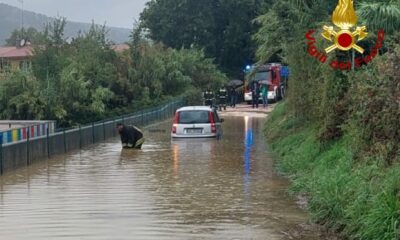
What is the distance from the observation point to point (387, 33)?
17.5m

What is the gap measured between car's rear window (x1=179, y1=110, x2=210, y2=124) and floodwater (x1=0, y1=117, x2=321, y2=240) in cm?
279

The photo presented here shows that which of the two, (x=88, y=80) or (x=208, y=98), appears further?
(x=208, y=98)

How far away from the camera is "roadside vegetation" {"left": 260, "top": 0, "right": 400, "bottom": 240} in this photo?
9.52 metres

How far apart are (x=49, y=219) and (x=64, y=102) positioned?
3044cm

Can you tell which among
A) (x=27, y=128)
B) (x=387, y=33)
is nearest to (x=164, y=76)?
(x=27, y=128)

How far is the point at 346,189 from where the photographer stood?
35.2 feet

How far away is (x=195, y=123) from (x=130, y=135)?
2.48 metres

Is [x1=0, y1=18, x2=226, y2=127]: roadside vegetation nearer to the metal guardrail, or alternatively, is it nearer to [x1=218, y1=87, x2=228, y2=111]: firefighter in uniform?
[x1=218, y1=87, x2=228, y2=111]: firefighter in uniform

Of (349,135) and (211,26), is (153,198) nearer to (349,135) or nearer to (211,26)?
(349,135)

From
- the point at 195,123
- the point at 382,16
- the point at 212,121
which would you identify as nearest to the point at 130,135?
the point at 195,123

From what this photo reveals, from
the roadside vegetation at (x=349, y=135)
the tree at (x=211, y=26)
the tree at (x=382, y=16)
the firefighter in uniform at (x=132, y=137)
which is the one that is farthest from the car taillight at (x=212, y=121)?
the tree at (x=211, y=26)

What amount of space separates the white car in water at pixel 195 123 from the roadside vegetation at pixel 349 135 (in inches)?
135

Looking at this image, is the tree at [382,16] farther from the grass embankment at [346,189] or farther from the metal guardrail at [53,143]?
the metal guardrail at [53,143]

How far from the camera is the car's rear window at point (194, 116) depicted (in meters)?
26.4
